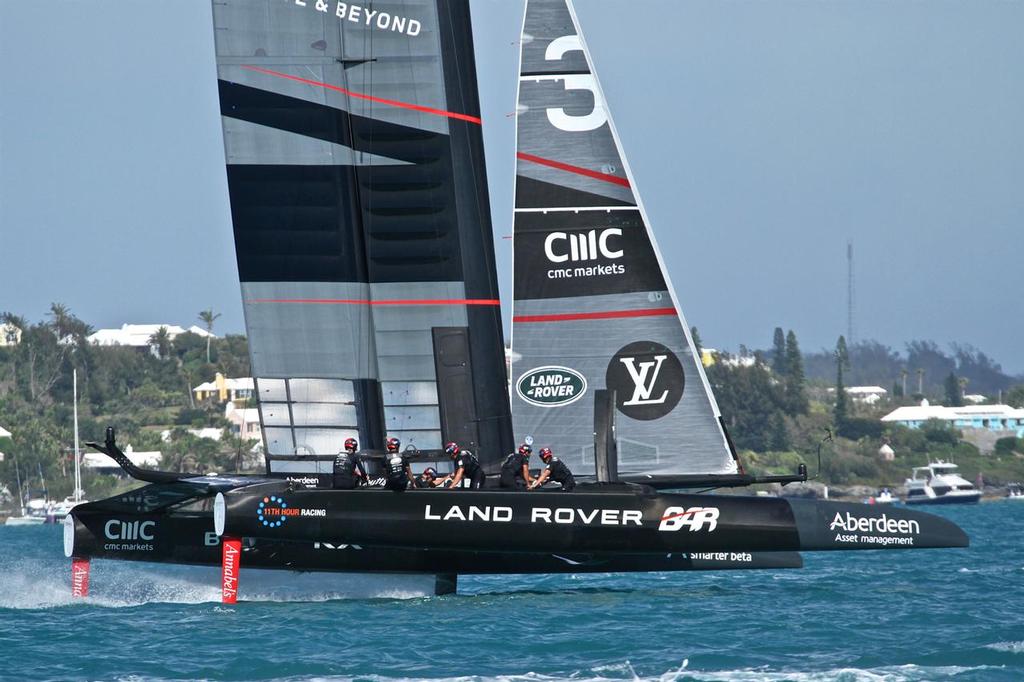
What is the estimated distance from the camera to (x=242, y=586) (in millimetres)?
17438

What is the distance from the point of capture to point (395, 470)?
52.0ft

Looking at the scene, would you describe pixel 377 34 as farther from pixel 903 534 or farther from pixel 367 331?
pixel 903 534

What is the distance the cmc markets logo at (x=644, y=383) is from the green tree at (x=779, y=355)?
7368cm

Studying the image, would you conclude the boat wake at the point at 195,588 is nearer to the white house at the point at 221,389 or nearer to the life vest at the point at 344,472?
the life vest at the point at 344,472

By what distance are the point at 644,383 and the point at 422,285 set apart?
2739mm

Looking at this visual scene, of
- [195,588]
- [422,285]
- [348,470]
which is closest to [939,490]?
[422,285]

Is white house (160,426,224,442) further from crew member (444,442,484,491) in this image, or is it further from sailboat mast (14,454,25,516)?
crew member (444,442,484,491)

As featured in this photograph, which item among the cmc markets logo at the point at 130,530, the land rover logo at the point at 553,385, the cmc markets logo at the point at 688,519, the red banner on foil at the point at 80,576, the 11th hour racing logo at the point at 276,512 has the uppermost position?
the land rover logo at the point at 553,385

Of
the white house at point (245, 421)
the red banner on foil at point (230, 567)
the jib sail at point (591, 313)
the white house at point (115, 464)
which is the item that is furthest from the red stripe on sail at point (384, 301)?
the white house at point (245, 421)

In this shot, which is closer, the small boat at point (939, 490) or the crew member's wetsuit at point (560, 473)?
the crew member's wetsuit at point (560, 473)

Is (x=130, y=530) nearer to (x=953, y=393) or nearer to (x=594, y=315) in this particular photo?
(x=594, y=315)

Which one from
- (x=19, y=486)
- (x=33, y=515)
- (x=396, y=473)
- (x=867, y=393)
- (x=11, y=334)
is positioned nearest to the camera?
(x=396, y=473)

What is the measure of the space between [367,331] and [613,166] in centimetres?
338

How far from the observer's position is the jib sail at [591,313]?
1805 centimetres
